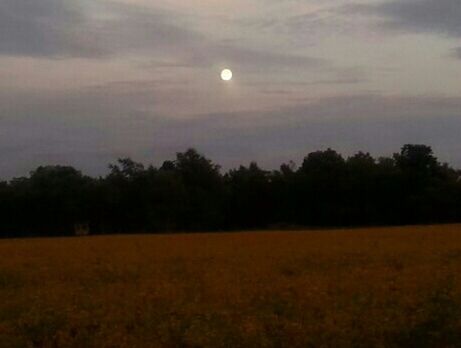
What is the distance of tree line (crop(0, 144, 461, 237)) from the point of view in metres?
70.8

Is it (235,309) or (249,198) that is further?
(249,198)

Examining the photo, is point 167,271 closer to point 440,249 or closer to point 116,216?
point 440,249

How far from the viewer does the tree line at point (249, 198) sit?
232 feet

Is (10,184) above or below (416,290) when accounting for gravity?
above

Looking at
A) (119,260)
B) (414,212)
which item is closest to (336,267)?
(119,260)

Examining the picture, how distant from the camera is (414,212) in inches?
2726

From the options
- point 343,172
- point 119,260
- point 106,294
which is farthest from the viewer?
point 343,172

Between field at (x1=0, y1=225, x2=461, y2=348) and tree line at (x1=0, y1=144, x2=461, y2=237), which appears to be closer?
field at (x1=0, y1=225, x2=461, y2=348)

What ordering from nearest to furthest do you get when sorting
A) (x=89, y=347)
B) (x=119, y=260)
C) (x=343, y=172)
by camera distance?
(x=89, y=347) → (x=119, y=260) → (x=343, y=172)

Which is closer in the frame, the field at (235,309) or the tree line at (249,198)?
the field at (235,309)

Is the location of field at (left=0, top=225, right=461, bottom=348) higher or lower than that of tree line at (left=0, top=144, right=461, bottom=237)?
lower

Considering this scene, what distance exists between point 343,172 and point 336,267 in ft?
179

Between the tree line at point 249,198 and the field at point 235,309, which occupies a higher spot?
the tree line at point 249,198

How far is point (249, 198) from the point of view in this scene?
75562 mm
